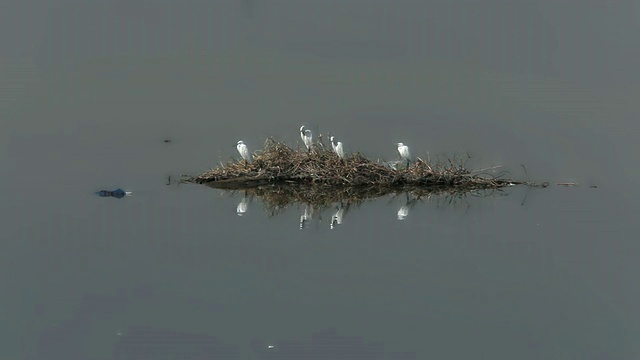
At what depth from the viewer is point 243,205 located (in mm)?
18797

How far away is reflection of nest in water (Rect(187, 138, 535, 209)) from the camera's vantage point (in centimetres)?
1958

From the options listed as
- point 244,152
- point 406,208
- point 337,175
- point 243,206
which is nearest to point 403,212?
point 406,208

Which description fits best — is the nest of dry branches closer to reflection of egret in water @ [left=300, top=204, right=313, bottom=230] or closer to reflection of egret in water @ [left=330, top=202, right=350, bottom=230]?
reflection of egret in water @ [left=330, top=202, right=350, bottom=230]

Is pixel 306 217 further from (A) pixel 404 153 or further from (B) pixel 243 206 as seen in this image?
(A) pixel 404 153

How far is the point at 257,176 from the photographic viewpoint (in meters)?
19.8

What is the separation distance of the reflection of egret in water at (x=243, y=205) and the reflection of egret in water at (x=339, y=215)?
1.33 m

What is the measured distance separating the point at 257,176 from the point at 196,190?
0.99 meters

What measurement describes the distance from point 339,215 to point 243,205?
153 cm

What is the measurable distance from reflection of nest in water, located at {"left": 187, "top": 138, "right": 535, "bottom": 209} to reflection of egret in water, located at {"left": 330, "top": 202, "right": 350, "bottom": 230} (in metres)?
0.67

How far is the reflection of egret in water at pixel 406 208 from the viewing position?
18.1 metres

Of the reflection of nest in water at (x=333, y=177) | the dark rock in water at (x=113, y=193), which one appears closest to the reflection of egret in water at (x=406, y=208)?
the reflection of nest in water at (x=333, y=177)

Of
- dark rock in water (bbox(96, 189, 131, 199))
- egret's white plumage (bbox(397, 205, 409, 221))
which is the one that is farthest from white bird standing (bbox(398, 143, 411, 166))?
dark rock in water (bbox(96, 189, 131, 199))

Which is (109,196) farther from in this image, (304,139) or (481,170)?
(481,170)

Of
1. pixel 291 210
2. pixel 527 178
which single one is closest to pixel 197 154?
pixel 291 210
